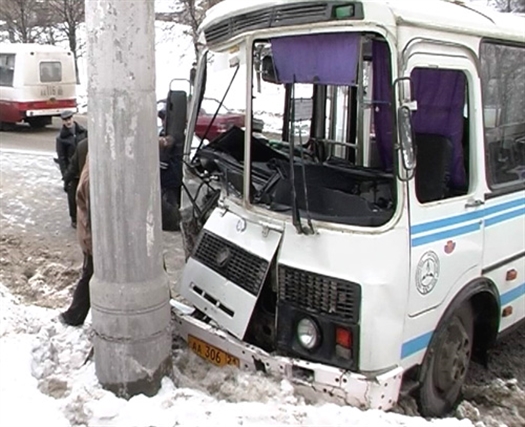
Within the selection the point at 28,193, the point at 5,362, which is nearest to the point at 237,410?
the point at 5,362

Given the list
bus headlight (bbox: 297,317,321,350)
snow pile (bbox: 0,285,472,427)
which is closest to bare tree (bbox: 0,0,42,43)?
snow pile (bbox: 0,285,472,427)

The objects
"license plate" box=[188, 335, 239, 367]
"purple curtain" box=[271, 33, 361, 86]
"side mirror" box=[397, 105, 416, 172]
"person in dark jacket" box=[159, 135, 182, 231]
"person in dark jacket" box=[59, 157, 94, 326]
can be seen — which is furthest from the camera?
"person in dark jacket" box=[159, 135, 182, 231]

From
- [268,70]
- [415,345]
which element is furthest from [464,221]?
[268,70]

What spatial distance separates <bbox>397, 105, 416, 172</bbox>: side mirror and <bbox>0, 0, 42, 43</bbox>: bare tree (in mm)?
31474

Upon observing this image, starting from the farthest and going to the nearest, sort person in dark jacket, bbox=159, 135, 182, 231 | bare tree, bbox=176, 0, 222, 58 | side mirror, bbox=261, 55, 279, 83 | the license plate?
1. bare tree, bbox=176, 0, 222, 58
2. person in dark jacket, bbox=159, 135, 182, 231
3. side mirror, bbox=261, 55, 279, 83
4. the license plate

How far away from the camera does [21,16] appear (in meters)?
32.2

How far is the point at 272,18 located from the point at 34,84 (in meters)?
19.1

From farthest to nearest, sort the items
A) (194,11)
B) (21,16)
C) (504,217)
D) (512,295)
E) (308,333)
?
(21,16) < (194,11) < (512,295) < (504,217) < (308,333)

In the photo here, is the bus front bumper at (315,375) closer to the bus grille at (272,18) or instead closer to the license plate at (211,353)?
the license plate at (211,353)

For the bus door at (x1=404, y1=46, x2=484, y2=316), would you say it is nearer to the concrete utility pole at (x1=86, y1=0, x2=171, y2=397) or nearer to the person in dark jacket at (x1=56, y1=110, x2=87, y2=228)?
the concrete utility pole at (x1=86, y1=0, x2=171, y2=397)

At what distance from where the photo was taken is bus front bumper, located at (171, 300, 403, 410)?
3812 mm

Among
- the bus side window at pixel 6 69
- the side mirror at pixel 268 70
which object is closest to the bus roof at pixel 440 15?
the side mirror at pixel 268 70

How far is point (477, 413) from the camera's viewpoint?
4.48 m

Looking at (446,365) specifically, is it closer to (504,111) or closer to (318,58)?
(504,111)
